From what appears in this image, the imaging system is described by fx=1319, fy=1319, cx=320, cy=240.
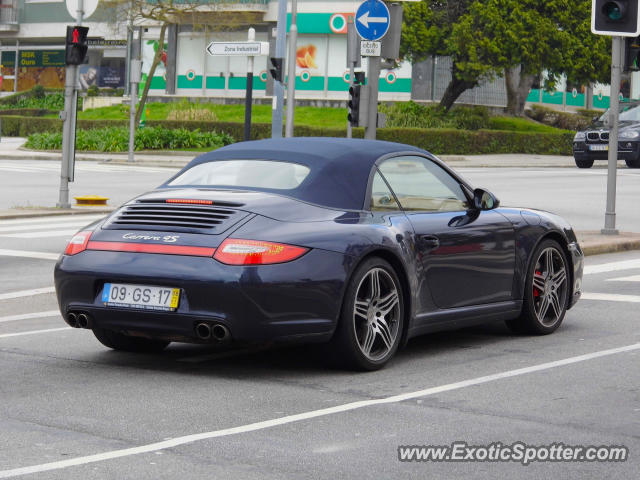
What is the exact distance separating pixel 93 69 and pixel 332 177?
2656 inches

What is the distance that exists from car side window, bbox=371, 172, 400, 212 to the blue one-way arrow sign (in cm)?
829

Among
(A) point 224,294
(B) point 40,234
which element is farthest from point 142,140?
(A) point 224,294

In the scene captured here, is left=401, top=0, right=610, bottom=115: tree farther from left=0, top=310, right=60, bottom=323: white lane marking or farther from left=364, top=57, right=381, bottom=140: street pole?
left=0, top=310, right=60, bottom=323: white lane marking

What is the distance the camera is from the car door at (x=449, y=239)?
8094mm

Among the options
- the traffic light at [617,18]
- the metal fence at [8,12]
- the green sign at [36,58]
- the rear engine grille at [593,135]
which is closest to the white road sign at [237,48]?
the rear engine grille at [593,135]

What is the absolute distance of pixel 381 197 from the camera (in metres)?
8.07

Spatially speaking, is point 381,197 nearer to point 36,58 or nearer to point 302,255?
point 302,255

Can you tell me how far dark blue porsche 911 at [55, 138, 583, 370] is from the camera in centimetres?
707

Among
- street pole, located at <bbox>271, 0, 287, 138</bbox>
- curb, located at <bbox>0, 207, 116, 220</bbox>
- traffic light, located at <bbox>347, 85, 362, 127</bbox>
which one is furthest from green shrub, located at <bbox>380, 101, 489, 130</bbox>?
traffic light, located at <bbox>347, 85, 362, 127</bbox>

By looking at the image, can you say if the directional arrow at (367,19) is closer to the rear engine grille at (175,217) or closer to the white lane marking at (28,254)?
the white lane marking at (28,254)

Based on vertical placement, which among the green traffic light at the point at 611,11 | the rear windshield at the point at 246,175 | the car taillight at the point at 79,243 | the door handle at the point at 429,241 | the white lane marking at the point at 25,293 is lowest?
the white lane marking at the point at 25,293

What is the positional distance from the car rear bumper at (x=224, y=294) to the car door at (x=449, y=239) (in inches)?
37.8

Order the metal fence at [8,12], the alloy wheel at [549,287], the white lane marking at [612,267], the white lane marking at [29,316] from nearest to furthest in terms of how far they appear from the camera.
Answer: the alloy wheel at [549,287], the white lane marking at [29,316], the white lane marking at [612,267], the metal fence at [8,12]

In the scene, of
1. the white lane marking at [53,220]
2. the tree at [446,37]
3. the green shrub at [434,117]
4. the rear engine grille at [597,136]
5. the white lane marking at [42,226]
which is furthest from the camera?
the green shrub at [434,117]
